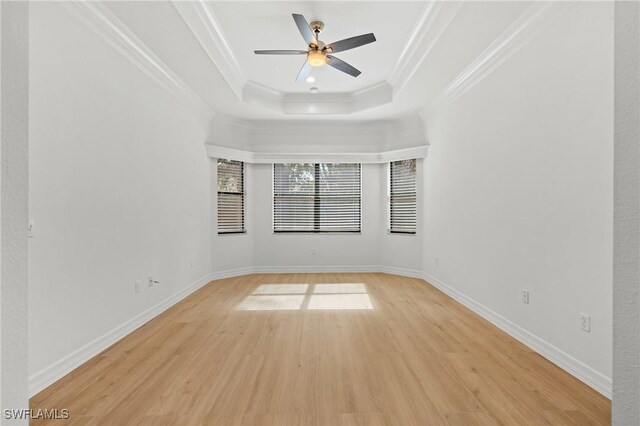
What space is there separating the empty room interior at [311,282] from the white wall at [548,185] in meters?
0.02

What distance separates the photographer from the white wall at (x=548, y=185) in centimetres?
207

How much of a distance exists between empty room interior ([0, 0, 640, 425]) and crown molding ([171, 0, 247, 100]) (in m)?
0.02

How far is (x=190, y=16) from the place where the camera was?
2.79 meters

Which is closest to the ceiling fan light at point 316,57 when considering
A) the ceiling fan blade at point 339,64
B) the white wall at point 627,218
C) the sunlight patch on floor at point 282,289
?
the ceiling fan blade at point 339,64

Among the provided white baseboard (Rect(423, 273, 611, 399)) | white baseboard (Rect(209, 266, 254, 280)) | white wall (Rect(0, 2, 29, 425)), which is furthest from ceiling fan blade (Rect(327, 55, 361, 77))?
white baseboard (Rect(209, 266, 254, 280))

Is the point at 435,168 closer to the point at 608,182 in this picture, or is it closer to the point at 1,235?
the point at 608,182

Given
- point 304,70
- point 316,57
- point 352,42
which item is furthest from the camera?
point 304,70

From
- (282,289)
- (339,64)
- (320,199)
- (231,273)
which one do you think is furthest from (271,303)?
(339,64)

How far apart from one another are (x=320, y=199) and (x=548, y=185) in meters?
4.00

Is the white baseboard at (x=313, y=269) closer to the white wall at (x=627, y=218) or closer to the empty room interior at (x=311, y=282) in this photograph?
the empty room interior at (x=311, y=282)

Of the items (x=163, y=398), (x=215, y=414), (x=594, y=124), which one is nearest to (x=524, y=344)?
(x=594, y=124)

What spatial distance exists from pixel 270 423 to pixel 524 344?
2274mm

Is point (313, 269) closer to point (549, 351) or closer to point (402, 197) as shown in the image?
point (402, 197)

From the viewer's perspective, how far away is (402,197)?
5.68 m
